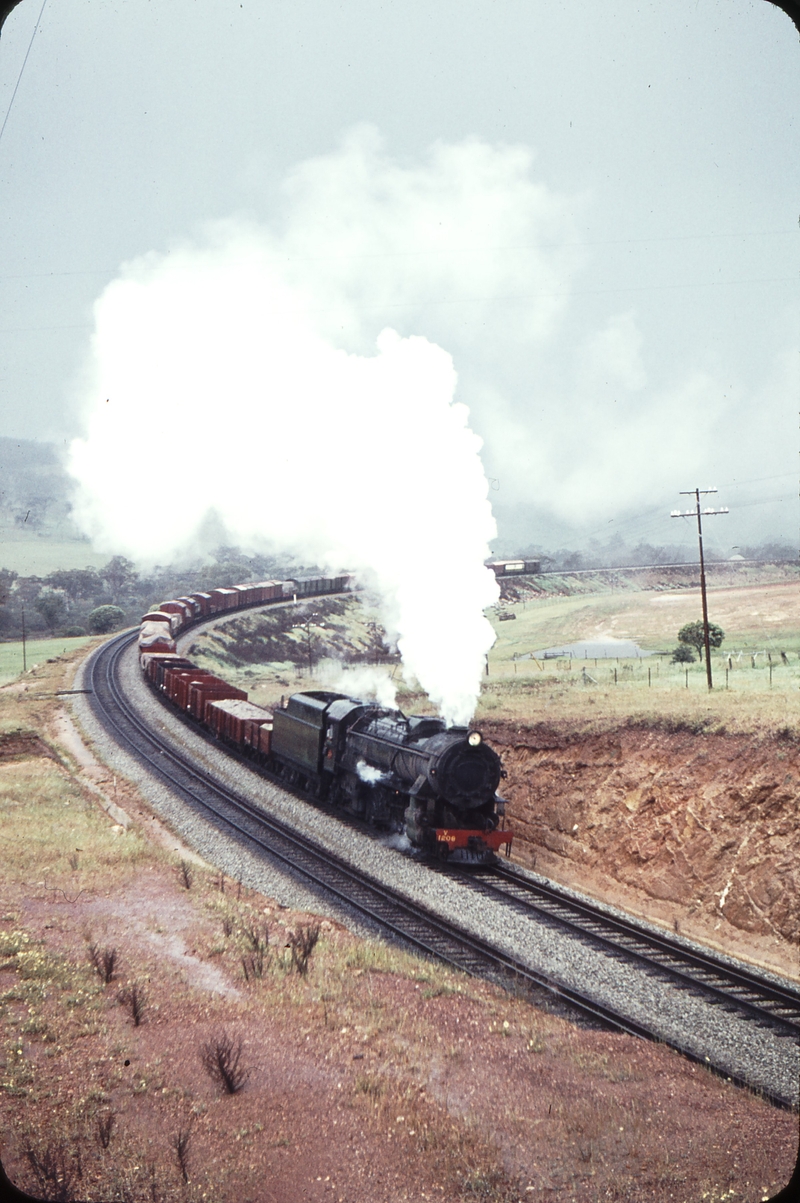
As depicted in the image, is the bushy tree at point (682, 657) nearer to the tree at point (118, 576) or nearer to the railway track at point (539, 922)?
the railway track at point (539, 922)

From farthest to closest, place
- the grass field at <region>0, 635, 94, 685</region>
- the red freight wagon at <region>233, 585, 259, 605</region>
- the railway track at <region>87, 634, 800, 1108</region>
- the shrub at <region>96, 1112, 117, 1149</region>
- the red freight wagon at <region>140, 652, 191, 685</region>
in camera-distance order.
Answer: the red freight wagon at <region>233, 585, 259, 605</region>, the grass field at <region>0, 635, 94, 685</region>, the red freight wagon at <region>140, 652, 191, 685</region>, the railway track at <region>87, 634, 800, 1108</region>, the shrub at <region>96, 1112, 117, 1149</region>

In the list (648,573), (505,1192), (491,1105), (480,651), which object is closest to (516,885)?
(480,651)

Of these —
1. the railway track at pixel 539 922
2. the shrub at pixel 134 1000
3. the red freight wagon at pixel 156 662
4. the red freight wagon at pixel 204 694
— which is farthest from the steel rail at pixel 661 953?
the red freight wagon at pixel 156 662

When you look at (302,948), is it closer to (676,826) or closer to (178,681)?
(676,826)

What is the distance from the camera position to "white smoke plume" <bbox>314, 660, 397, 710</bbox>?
156 ft

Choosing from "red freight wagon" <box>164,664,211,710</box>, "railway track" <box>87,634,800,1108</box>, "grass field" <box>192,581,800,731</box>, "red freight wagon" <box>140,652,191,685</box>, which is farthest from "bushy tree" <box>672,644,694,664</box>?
"red freight wagon" <box>140,652,191,685</box>

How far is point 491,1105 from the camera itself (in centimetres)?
993

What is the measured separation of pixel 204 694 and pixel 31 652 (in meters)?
45.2

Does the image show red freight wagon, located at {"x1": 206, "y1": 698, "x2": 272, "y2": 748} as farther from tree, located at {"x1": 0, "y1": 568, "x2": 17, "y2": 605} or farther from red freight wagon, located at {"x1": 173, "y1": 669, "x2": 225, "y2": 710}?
tree, located at {"x1": 0, "y1": 568, "x2": 17, "y2": 605}

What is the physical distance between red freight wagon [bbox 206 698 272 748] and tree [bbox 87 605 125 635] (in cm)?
6051

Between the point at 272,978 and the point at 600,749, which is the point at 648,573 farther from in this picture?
the point at 272,978

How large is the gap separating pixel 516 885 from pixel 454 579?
29.2ft

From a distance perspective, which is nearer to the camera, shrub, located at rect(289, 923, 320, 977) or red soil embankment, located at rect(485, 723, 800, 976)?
shrub, located at rect(289, 923, 320, 977)

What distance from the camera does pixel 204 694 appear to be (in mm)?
40656
